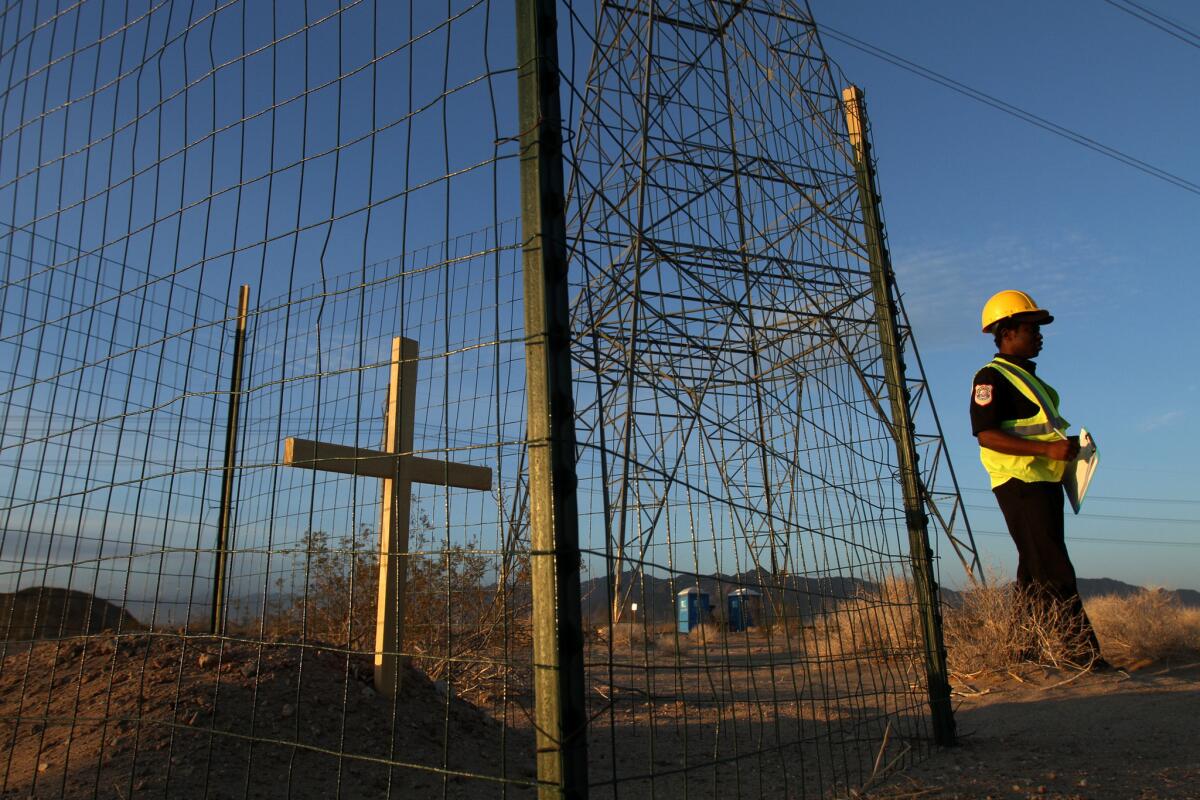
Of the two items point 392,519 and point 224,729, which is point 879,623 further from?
point 224,729

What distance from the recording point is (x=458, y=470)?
4.21 m

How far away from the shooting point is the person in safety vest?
5707 millimetres

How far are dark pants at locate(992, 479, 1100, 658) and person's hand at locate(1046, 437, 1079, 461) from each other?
0.46m

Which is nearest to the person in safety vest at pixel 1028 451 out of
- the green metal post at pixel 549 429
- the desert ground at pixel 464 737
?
the desert ground at pixel 464 737

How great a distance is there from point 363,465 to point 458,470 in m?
0.52

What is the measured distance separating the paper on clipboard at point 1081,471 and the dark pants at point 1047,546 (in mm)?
146

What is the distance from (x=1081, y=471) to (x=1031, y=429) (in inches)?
15.4

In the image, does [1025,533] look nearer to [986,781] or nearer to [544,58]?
[986,781]

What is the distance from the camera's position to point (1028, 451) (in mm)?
5621

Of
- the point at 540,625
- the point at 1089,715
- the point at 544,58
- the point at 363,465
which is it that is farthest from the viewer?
the point at 1089,715

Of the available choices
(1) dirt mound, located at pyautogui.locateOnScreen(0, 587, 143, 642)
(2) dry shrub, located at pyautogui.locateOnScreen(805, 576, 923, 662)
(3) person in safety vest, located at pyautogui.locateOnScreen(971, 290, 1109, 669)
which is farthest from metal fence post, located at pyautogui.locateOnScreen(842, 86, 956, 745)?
(1) dirt mound, located at pyautogui.locateOnScreen(0, 587, 143, 642)

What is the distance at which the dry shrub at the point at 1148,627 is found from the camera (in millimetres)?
6945

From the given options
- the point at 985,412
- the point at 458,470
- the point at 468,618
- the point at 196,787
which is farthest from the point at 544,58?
the point at 985,412

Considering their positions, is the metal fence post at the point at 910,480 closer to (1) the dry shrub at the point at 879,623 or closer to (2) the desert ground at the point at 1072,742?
(1) the dry shrub at the point at 879,623
